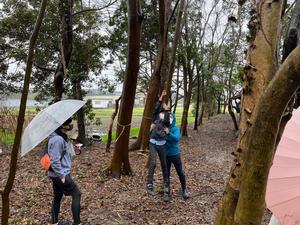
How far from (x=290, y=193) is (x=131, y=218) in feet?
11.9

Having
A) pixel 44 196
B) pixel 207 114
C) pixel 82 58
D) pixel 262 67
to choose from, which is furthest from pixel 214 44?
pixel 262 67

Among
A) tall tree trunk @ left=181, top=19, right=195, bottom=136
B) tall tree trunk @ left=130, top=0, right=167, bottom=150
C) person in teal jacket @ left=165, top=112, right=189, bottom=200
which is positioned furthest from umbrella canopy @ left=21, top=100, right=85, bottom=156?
tall tree trunk @ left=181, top=19, right=195, bottom=136

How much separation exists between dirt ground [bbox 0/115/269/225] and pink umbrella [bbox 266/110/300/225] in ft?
10.6

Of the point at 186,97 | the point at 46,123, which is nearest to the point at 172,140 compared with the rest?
the point at 46,123

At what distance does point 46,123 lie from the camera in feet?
14.6

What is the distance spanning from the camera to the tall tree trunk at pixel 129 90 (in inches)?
306

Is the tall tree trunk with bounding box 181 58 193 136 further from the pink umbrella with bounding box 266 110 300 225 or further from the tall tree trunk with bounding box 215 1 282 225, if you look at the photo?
the pink umbrella with bounding box 266 110 300 225

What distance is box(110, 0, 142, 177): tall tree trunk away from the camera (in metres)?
7.78

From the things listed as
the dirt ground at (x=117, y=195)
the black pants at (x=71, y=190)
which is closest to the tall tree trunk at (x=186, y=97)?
the dirt ground at (x=117, y=195)

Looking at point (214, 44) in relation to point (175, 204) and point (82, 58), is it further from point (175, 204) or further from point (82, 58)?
point (175, 204)

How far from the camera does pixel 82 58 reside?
536 inches

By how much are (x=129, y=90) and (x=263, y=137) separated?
663cm

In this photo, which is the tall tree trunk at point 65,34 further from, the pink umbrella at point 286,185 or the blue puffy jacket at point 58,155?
the pink umbrella at point 286,185

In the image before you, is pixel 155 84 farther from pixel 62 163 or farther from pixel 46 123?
pixel 46 123
